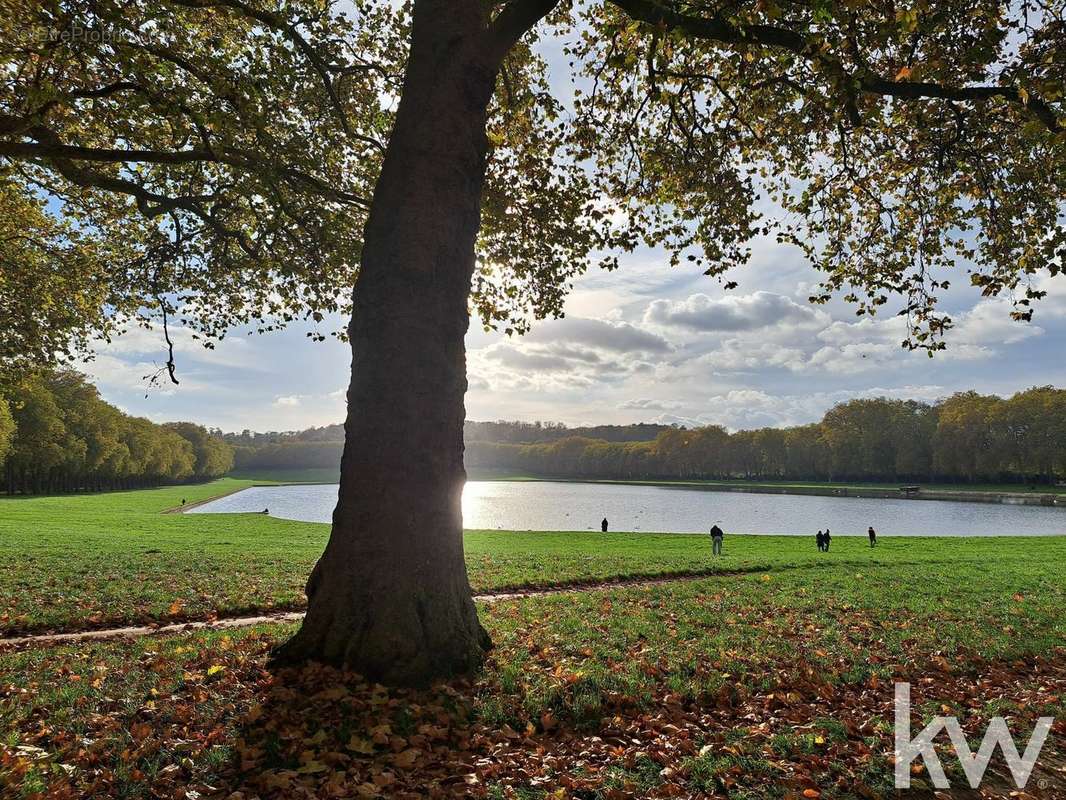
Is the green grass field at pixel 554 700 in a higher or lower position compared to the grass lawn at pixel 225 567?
higher

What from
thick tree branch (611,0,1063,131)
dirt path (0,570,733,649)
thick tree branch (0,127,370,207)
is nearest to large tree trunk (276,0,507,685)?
thick tree branch (611,0,1063,131)

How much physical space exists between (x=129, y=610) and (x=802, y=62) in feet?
48.5

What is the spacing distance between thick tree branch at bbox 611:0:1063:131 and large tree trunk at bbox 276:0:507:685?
7.32 feet

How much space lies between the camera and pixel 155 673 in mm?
5992

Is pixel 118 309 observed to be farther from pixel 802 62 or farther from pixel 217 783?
pixel 802 62

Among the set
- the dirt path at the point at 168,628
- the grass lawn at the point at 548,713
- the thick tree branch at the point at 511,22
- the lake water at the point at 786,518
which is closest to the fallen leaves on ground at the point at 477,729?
the grass lawn at the point at 548,713

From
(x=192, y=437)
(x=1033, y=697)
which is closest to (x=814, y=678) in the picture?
(x=1033, y=697)

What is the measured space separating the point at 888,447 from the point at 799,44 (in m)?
125

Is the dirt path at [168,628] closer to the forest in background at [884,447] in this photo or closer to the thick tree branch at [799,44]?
the thick tree branch at [799,44]

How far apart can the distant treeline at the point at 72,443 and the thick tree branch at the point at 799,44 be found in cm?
2831

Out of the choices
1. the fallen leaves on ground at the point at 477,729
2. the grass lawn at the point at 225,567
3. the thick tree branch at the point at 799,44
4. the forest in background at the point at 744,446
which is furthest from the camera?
the forest in background at the point at 744,446

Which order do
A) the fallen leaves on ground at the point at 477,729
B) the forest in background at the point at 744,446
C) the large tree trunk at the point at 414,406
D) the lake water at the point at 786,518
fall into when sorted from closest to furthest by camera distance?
the fallen leaves on ground at the point at 477,729
the large tree trunk at the point at 414,406
the lake water at the point at 786,518
the forest in background at the point at 744,446

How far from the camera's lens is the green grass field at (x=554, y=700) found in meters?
4.31

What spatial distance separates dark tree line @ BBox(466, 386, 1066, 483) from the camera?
3381 inches
